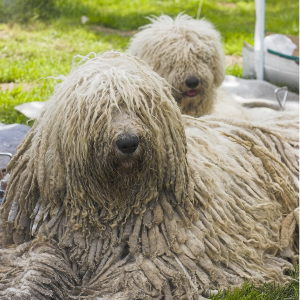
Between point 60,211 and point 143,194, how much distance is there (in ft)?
1.32

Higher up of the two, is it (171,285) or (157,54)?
(157,54)

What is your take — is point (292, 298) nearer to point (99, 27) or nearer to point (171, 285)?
point (171, 285)

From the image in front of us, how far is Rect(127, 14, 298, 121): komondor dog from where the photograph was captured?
4105 millimetres

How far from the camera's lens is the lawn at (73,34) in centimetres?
517

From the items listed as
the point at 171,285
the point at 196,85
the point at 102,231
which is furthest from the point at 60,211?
the point at 196,85

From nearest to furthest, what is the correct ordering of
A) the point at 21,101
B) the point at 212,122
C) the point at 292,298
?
the point at 292,298
the point at 212,122
the point at 21,101

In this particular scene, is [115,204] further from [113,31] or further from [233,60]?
[113,31]

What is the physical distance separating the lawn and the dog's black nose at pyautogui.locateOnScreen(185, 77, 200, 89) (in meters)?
1.23

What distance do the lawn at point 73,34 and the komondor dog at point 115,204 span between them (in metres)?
0.31

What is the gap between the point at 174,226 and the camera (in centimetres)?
244

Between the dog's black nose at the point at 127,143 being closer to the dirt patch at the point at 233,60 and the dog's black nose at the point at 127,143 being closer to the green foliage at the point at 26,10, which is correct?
the dirt patch at the point at 233,60

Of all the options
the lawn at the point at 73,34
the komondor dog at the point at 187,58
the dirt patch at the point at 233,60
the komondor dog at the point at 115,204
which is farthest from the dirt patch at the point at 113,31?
the komondor dog at the point at 115,204

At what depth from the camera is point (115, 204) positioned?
7.79 feet

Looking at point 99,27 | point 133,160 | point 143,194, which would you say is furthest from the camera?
point 99,27
